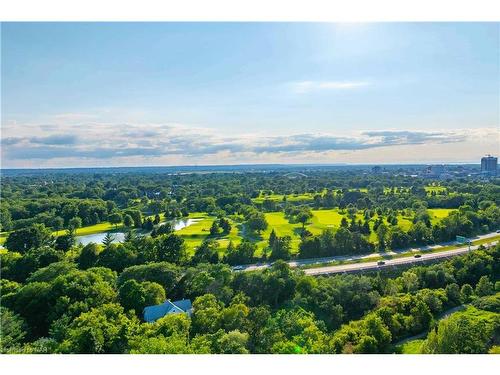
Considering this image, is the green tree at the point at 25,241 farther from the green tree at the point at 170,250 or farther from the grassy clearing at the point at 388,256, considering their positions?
the grassy clearing at the point at 388,256

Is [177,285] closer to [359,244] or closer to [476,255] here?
[359,244]

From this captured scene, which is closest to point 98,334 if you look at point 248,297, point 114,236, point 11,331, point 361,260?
point 11,331

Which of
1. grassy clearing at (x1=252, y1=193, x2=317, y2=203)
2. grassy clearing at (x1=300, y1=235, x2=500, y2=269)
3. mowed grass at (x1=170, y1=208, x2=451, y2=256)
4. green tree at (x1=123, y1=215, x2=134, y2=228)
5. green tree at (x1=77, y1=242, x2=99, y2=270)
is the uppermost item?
green tree at (x1=77, y1=242, x2=99, y2=270)

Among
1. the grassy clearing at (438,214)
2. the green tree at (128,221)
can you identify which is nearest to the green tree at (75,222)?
the green tree at (128,221)

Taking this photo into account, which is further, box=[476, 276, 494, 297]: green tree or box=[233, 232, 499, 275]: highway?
box=[233, 232, 499, 275]: highway

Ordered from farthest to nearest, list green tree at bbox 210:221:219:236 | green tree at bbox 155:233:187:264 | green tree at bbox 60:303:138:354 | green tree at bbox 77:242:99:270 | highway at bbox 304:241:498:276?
green tree at bbox 210:221:219:236 < green tree at bbox 155:233:187:264 < highway at bbox 304:241:498:276 < green tree at bbox 77:242:99:270 < green tree at bbox 60:303:138:354

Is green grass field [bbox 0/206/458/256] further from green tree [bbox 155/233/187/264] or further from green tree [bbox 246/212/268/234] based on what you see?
green tree [bbox 155/233/187/264]

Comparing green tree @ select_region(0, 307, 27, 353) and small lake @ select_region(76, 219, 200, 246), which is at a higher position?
green tree @ select_region(0, 307, 27, 353)

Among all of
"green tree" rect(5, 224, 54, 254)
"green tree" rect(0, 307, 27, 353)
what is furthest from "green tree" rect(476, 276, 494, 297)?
"green tree" rect(5, 224, 54, 254)

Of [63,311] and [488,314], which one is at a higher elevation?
[63,311]

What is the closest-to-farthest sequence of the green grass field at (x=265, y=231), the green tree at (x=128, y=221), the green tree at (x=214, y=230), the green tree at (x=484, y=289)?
the green tree at (x=484, y=289) < the green grass field at (x=265, y=231) < the green tree at (x=214, y=230) < the green tree at (x=128, y=221)

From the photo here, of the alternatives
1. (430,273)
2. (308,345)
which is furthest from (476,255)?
(308,345)
